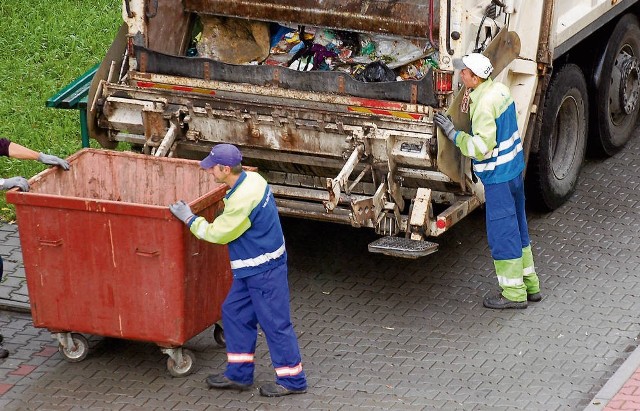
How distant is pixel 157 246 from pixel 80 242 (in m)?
0.41

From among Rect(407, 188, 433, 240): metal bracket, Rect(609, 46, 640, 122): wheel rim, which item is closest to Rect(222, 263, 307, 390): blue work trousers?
Rect(407, 188, 433, 240): metal bracket

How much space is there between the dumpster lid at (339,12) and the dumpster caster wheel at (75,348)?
2.45 metres

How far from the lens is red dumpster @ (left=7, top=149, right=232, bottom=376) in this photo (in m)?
6.35

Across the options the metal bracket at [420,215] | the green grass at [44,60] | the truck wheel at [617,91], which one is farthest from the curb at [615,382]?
the green grass at [44,60]

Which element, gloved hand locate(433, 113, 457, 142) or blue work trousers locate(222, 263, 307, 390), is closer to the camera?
blue work trousers locate(222, 263, 307, 390)

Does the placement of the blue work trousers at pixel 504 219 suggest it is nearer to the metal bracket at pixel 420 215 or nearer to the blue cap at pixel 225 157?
the metal bracket at pixel 420 215

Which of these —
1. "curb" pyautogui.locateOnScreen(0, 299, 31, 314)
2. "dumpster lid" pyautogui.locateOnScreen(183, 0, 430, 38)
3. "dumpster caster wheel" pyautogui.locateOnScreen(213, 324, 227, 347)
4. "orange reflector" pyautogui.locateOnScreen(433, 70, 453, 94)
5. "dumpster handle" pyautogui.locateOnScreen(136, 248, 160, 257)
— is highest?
"dumpster lid" pyautogui.locateOnScreen(183, 0, 430, 38)

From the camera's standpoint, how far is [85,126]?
26.8 ft

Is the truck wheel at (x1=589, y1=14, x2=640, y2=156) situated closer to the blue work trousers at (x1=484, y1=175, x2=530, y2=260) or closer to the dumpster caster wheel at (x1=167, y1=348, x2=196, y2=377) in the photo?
the blue work trousers at (x1=484, y1=175, x2=530, y2=260)

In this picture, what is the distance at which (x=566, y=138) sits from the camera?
8.83 metres

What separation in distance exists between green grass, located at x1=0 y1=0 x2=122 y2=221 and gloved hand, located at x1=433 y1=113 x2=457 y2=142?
11.2ft

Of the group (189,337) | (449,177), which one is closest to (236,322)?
(189,337)

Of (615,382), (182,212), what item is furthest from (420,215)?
(182,212)

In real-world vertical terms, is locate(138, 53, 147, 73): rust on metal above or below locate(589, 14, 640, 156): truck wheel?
above
